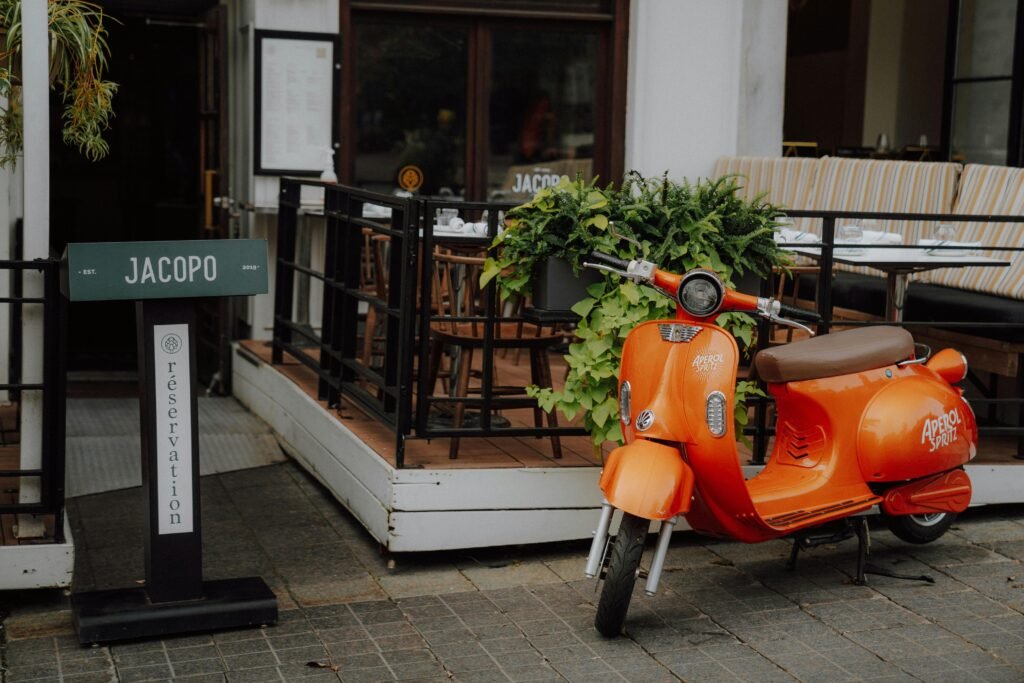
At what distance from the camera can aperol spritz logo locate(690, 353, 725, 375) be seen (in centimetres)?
453

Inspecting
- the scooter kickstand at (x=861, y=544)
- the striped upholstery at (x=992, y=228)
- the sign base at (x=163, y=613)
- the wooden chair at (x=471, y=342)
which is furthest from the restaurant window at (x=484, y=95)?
the sign base at (x=163, y=613)

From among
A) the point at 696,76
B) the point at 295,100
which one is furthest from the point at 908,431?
the point at 295,100

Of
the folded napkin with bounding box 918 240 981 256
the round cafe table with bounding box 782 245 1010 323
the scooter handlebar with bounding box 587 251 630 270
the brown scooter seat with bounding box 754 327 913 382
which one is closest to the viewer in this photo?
the scooter handlebar with bounding box 587 251 630 270

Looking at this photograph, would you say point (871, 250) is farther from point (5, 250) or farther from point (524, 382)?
point (5, 250)

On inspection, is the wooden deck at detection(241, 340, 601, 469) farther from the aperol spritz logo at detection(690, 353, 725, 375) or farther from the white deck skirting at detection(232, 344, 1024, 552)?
the aperol spritz logo at detection(690, 353, 725, 375)

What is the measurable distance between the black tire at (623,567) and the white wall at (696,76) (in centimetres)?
482

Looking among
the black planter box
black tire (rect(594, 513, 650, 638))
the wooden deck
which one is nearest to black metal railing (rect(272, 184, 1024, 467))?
the wooden deck

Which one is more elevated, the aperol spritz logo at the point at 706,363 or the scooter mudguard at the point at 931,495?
the aperol spritz logo at the point at 706,363

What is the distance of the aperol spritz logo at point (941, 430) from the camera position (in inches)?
197

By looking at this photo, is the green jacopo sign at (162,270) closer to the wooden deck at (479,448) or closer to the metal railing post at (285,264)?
the wooden deck at (479,448)

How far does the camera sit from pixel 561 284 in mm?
5203

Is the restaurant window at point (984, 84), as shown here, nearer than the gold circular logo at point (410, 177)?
No

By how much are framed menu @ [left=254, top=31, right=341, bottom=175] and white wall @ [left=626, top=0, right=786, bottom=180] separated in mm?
2024

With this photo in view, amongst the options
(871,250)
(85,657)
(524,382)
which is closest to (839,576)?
(871,250)
